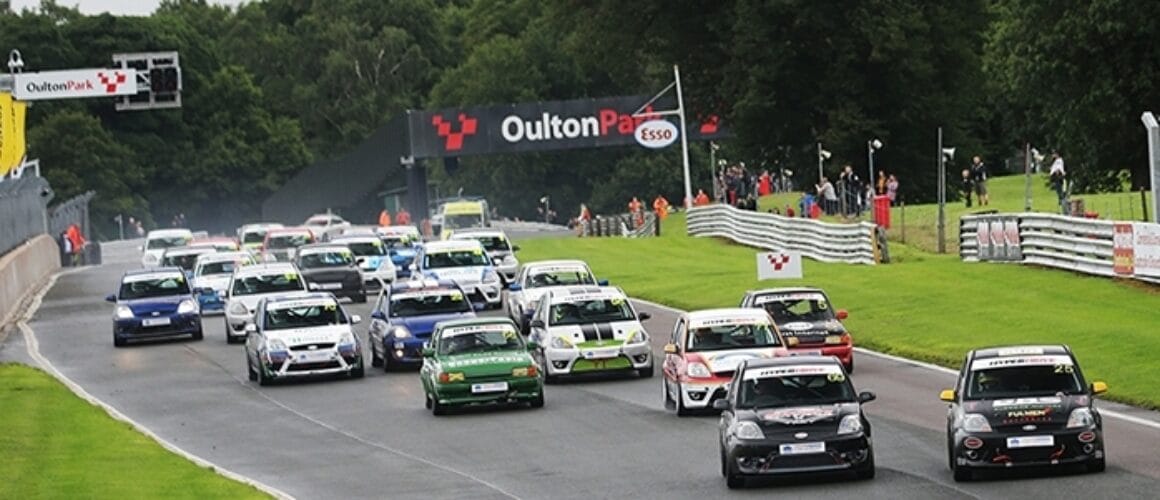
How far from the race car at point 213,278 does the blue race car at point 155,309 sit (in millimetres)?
6758

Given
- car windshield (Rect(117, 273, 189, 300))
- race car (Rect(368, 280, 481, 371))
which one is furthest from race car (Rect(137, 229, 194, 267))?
race car (Rect(368, 280, 481, 371))

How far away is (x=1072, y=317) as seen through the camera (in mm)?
40719

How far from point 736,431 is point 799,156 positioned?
6029 cm

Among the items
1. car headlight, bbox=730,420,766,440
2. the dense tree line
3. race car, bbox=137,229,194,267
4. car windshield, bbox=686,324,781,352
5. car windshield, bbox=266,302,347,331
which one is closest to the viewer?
car headlight, bbox=730,420,766,440

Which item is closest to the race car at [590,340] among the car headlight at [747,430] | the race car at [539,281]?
the race car at [539,281]

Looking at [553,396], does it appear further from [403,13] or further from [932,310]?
[403,13]

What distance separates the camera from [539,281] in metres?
46.9

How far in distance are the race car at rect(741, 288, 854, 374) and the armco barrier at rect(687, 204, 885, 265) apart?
22417 millimetres

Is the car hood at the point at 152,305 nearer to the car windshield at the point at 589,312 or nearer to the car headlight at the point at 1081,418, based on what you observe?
the car windshield at the point at 589,312

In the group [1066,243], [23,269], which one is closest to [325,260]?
[23,269]

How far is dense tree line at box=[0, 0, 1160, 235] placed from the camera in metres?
64.6

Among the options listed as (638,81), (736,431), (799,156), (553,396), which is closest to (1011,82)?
(799,156)

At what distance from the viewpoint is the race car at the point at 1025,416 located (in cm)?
2216

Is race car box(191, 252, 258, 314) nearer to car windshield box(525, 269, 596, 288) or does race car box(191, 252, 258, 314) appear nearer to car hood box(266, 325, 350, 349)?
car windshield box(525, 269, 596, 288)
